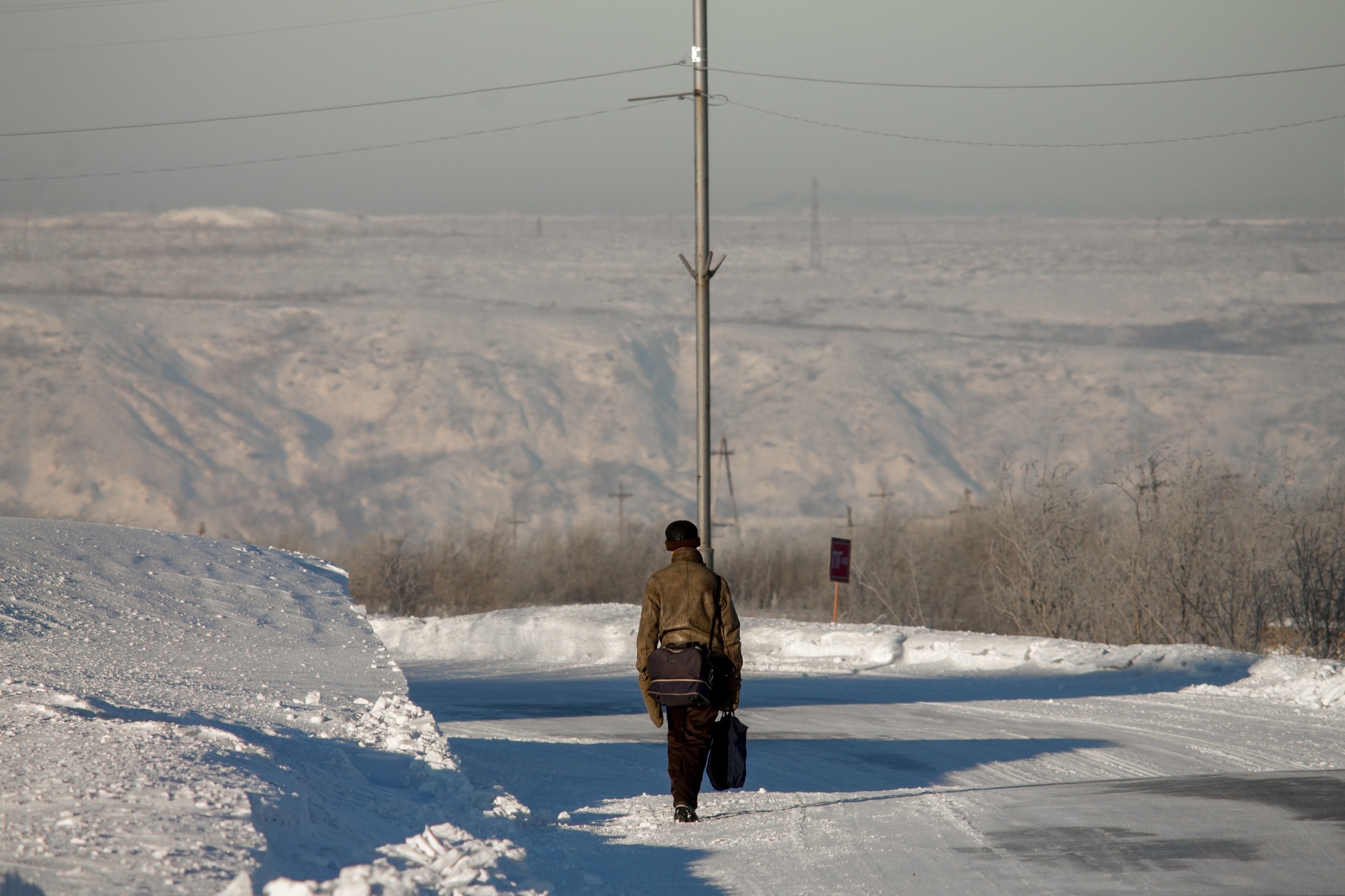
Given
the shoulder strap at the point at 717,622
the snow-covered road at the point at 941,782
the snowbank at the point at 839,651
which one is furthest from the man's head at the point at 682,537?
the snowbank at the point at 839,651

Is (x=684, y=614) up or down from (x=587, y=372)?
down

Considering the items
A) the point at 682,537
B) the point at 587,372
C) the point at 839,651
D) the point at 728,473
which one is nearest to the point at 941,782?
the point at 682,537

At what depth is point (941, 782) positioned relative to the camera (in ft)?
41.1

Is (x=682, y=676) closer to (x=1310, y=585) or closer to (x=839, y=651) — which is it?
(x=839, y=651)

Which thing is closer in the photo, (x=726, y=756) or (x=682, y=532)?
(x=726, y=756)

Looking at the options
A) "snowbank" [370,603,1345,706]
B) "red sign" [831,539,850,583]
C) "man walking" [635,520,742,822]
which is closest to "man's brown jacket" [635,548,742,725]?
"man walking" [635,520,742,822]

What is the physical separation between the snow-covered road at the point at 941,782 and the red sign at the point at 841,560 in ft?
10.8

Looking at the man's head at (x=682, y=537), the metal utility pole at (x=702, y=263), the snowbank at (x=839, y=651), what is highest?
the metal utility pole at (x=702, y=263)

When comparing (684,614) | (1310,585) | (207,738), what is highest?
(684,614)

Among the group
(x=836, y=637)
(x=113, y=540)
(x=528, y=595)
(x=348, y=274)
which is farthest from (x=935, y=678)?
(x=348, y=274)

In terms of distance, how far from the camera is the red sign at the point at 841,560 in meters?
26.3

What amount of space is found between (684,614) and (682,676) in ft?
1.20

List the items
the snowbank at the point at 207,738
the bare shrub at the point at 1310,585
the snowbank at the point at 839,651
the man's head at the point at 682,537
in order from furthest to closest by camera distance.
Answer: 1. the bare shrub at the point at 1310,585
2. the snowbank at the point at 839,651
3. the man's head at the point at 682,537
4. the snowbank at the point at 207,738

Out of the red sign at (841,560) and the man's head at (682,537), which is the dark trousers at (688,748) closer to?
the man's head at (682,537)
